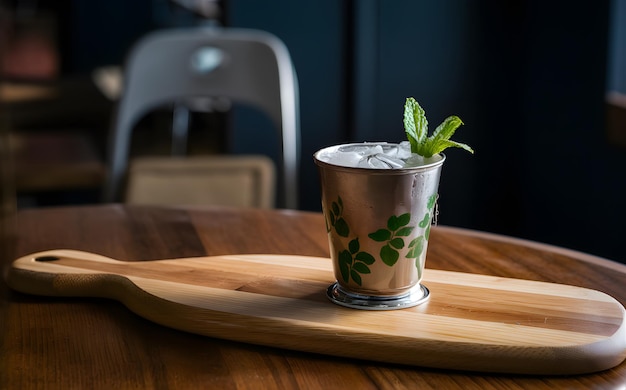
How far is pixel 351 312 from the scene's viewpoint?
0.68 m

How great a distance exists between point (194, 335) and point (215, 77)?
110 cm

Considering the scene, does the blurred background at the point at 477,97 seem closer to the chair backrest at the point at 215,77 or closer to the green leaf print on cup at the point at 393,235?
the chair backrest at the point at 215,77

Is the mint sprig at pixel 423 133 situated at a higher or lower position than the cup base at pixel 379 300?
higher

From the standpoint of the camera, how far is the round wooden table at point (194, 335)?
0.60 m

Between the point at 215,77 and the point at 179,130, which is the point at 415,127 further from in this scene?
the point at 179,130

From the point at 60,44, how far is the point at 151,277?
4.44 metres

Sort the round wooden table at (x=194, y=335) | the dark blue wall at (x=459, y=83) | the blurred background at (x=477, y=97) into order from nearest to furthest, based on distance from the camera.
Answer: the round wooden table at (x=194, y=335) < the blurred background at (x=477, y=97) < the dark blue wall at (x=459, y=83)

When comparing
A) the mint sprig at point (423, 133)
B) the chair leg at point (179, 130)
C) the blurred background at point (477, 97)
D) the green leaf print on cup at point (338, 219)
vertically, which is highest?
the mint sprig at point (423, 133)

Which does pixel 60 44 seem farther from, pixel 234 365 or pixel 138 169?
pixel 234 365

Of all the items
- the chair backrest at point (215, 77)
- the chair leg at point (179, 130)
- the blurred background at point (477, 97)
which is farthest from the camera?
the chair leg at point (179, 130)

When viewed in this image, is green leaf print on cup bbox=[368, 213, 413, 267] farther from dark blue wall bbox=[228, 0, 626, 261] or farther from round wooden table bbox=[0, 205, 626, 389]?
dark blue wall bbox=[228, 0, 626, 261]

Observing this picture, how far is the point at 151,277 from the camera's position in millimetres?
773

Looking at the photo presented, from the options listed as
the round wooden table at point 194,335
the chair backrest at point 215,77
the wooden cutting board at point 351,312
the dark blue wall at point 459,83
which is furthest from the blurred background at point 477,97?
the wooden cutting board at point 351,312

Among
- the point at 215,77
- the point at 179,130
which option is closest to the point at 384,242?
the point at 215,77
